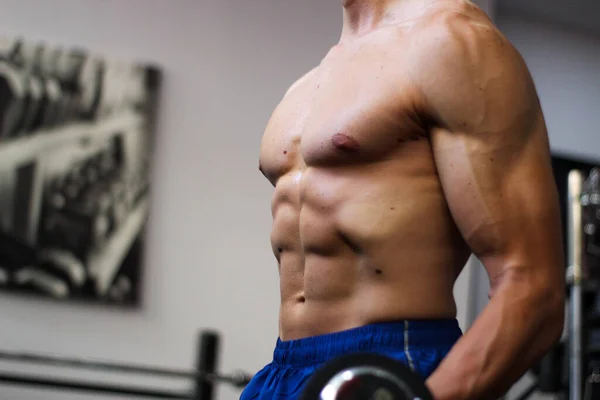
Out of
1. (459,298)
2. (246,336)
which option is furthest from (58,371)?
(459,298)

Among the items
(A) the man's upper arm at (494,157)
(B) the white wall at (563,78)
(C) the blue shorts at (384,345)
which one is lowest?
(C) the blue shorts at (384,345)

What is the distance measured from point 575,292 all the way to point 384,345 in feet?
4.60

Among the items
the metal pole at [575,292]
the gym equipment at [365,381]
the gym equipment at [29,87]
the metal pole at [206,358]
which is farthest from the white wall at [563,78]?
the gym equipment at [365,381]

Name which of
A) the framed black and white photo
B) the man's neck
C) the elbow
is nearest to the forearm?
the elbow

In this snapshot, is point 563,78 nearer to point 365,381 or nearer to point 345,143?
point 345,143

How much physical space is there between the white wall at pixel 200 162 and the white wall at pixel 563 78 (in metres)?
1.01

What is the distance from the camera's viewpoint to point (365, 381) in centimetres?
62

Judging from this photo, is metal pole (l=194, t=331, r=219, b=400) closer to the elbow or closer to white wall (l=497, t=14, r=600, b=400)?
the elbow

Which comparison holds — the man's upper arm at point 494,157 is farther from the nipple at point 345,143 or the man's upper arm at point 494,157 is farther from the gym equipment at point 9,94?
the gym equipment at point 9,94

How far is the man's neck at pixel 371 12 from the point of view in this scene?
919 millimetres

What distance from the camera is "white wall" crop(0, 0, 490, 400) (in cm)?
232

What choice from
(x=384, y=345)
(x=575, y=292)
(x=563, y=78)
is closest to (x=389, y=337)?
(x=384, y=345)

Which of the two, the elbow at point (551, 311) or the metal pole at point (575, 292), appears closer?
the elbow at point (551, 311)

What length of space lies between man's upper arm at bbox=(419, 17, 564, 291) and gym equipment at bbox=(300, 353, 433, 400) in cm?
15
